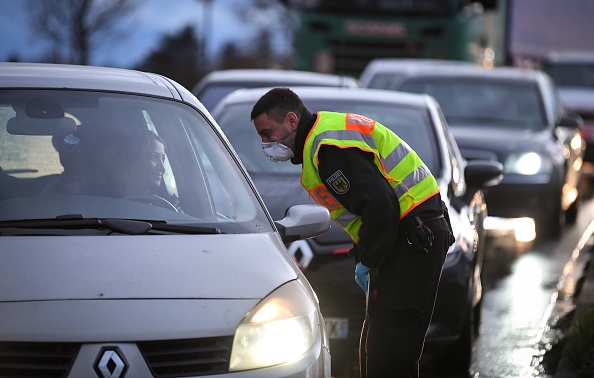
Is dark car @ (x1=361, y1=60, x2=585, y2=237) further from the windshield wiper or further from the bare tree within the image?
the bare tree

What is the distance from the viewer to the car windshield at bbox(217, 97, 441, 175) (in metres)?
8.67

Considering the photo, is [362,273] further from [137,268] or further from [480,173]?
[480,173]

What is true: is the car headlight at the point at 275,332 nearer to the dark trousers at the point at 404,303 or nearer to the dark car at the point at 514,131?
the dark trousers at the point at 404,303

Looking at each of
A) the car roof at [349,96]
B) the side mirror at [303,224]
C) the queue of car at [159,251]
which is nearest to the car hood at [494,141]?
the car roof at [349,96]

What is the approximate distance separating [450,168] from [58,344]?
4659mm

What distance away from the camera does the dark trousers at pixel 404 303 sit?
18.4 ft

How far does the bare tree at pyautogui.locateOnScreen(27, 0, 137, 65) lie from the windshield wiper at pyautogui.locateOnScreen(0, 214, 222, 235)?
17580 mm

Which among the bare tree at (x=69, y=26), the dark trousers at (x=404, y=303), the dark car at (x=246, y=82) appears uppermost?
the dark trousers at (x=404, y=303)

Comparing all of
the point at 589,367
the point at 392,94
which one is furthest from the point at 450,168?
the point at 589,367

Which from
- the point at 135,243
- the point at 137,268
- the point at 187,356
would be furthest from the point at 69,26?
the point at 187,356

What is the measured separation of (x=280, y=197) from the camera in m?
7.71

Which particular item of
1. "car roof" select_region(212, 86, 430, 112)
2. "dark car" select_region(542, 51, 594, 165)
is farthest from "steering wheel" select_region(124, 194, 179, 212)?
"dark car" select_region(542, 51, 594, 165)

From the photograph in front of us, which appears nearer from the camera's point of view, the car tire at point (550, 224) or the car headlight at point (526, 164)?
the car headlight at point (526, 164)

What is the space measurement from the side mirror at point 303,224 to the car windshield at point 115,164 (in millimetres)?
118
